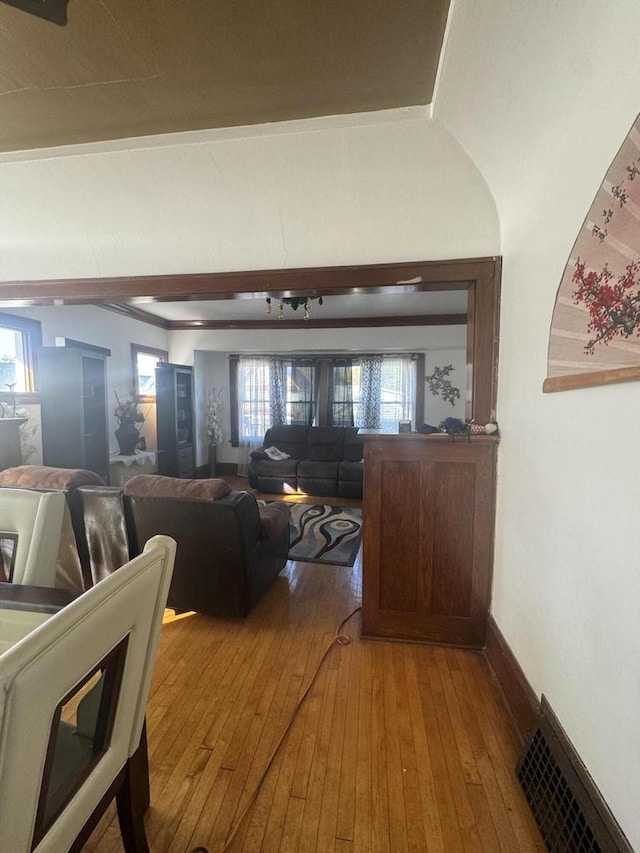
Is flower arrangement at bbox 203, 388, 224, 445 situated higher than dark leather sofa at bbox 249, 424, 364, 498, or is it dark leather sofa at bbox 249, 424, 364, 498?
flower arrangement at bbox 203, 388, 224, 445

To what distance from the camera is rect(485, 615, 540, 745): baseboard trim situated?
1.44 meters

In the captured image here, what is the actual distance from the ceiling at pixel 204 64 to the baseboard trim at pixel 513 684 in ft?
8.21

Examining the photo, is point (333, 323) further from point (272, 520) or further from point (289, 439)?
point (272, 520)

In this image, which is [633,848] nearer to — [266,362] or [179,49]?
[179,49]

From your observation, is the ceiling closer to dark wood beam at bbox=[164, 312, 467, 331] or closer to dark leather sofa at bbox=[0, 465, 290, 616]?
dark leather sofa at bbox=[0, 465, 290, 616]

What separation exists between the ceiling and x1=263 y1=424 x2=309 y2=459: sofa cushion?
4252mm

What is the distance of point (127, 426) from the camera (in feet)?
14.1

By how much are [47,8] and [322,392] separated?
16.8ft

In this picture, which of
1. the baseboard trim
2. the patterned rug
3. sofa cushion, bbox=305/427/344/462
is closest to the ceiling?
the baseboard trim

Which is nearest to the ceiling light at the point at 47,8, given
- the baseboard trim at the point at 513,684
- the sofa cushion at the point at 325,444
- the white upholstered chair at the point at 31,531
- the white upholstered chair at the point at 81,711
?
the white upholstered chair at the point at 31,531

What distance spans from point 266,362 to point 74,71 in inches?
186

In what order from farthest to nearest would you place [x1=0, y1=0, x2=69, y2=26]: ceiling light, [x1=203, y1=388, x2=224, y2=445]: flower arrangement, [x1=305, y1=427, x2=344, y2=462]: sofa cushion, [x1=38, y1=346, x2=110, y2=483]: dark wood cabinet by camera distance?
[x1=203, y1=388, x2=224, y2=445]: flower arrangement → [x1=305, y1=427, x2=344, y2=462]: sofa cushion → [x1=38, y1=346, x2=110, y2=483]: dark wood cabinet → [x1=0, y1=0, x2=69, y2=26]: ceiling light

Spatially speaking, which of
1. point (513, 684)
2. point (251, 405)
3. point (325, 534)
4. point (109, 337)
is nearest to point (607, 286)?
point (513, 684)

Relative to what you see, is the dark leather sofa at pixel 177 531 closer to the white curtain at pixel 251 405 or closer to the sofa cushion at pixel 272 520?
the sofa cushion at pixel 272 520
